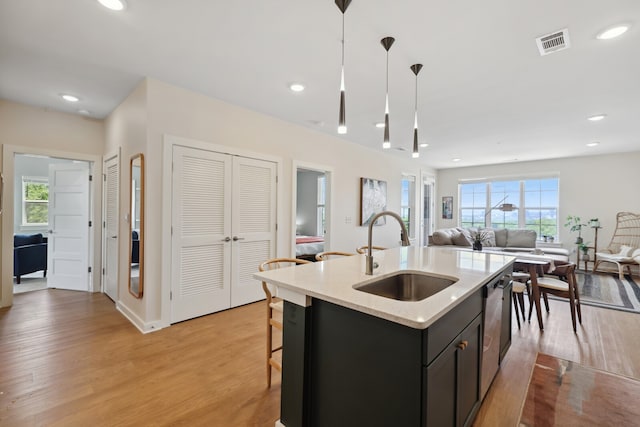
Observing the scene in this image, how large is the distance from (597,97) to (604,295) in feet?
10.2

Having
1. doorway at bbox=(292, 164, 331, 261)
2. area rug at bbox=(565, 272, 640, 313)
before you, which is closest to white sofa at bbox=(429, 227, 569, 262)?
area rug at bbox=(565, 272, 640, 313)

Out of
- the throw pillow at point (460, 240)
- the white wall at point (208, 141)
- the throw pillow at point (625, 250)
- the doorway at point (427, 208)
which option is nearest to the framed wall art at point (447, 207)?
the doorway at point (427, 208)

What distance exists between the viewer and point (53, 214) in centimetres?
450

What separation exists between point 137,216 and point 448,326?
3239 millimetres

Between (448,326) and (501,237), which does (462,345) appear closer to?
(448,326)

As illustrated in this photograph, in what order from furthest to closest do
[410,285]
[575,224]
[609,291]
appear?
[575,224], [609,291], [410,285]

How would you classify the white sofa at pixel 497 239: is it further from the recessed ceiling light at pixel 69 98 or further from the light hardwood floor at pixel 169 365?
the recessed ceiling light at pixel 69 98

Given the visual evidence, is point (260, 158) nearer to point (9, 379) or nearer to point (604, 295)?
point (9, 379)

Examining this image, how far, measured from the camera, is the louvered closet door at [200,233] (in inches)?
123

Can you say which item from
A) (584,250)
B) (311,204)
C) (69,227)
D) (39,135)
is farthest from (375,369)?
(584,250)

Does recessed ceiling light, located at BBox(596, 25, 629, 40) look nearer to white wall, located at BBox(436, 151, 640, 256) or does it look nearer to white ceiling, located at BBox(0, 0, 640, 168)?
white ceiling, located at BBox(0, 0, 640, 168)

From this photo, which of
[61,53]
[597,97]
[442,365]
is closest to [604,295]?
[597,97]

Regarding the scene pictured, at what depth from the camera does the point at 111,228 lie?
3900mm

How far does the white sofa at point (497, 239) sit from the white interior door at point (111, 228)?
591 centimetres
